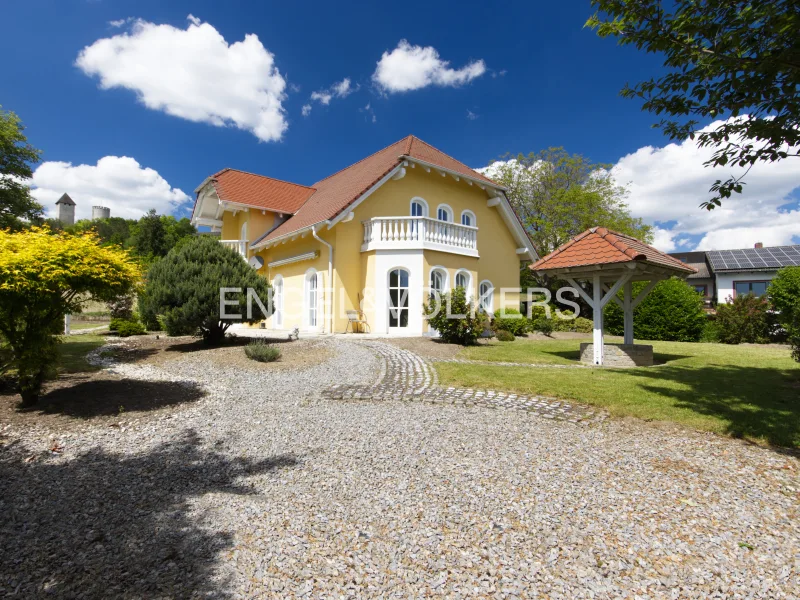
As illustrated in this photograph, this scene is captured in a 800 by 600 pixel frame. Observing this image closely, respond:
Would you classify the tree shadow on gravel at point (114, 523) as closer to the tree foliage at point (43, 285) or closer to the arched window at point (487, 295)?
the tree foliage at point (43, 285)

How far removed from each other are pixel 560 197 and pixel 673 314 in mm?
11929

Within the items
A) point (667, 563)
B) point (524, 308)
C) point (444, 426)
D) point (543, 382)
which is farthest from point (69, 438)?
point (524, 308)

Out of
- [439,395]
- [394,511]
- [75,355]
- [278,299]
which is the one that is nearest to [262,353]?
[439,395]

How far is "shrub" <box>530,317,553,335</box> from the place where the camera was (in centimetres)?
1800

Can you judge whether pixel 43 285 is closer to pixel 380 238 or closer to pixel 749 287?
pixel 380 238

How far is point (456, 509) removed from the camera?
10.3 feet

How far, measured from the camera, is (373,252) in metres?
15.0

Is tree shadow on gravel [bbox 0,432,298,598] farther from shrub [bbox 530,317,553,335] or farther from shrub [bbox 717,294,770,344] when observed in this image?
shrub [bbox 717,294,770,344]

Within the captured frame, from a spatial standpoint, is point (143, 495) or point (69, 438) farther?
point (69, 438)

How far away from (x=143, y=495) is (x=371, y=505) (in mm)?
1912

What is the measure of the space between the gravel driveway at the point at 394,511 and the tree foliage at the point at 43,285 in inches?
47.3

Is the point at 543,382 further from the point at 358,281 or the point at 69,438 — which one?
the point at 358,281

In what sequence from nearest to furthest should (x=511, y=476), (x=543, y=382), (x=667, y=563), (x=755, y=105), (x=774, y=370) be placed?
(x=667, y=563)
(x=511, y=476)
(x=755, y=105)
(x=543, y=382)
(x=774, y=370)

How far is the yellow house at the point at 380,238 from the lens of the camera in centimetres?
1487
